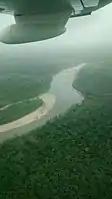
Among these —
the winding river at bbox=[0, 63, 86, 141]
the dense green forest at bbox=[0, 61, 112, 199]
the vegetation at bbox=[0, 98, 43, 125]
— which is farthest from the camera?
the vegetation at bbox=[0, 98, 43, 125]

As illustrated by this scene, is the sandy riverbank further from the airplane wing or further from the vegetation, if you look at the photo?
the airplane wing

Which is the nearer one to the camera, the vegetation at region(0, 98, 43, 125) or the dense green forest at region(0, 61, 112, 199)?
the dense green forest at region(0, 61, 112, 199)

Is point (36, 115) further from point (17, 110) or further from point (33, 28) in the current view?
point (33, 28)

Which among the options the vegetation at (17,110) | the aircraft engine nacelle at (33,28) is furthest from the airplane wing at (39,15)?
the vegetation at (17,110)

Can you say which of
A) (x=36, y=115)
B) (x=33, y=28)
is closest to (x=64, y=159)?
(x=36, y=115)

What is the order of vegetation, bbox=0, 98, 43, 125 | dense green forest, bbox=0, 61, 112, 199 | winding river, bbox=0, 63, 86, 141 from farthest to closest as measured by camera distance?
vegetation, bbox=0, 98, 43, 125 < winding river, bbox=0, 63, 86, 141 < dense green forest, bbox=0, 61, 112, 199

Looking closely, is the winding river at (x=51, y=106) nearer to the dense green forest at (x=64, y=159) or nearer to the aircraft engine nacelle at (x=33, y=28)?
the dense green forest at (x=64, y=159)

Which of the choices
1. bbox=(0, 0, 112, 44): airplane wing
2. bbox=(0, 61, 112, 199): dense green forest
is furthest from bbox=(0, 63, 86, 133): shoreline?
bbox=(0, 0, 112, 44): airplane wing
